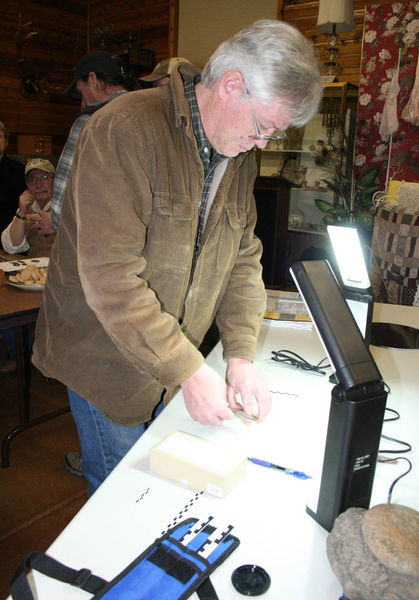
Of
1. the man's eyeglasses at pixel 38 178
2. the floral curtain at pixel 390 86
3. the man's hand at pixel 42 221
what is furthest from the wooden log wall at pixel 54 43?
the man's hand at pixel 42 221

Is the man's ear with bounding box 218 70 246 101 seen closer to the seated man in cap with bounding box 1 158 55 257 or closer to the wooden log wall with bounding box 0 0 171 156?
the seated man in cap with bounding box 1 158 55 257

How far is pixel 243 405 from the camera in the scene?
1090 millimetres

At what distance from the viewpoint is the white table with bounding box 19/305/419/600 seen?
0.71 m

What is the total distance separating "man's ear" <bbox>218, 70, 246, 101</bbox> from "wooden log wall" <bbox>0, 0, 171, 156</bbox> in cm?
597

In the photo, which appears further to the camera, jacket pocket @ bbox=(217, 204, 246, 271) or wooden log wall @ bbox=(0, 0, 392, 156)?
wooden log wall @ bbox=(0, 0, 392, 156)

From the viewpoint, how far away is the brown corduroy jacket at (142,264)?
0.97m

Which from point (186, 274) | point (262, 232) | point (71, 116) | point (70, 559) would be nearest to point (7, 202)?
point (262, 232)

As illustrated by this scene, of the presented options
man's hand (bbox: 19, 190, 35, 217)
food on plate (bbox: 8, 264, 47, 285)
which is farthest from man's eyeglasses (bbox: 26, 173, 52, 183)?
food on plate (bbox: 8, 264, 47, 285)

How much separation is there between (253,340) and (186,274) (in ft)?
0.89

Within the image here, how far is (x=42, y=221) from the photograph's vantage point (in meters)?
2.77

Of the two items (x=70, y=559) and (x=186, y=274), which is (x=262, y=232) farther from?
(x=70, y=559)

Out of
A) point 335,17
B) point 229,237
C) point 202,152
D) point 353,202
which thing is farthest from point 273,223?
point 202,152

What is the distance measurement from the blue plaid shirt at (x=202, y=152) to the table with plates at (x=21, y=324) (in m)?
1.15

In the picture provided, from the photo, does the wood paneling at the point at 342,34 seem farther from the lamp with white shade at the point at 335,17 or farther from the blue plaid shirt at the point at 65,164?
the blue plaid shirt at the point at 65,164
